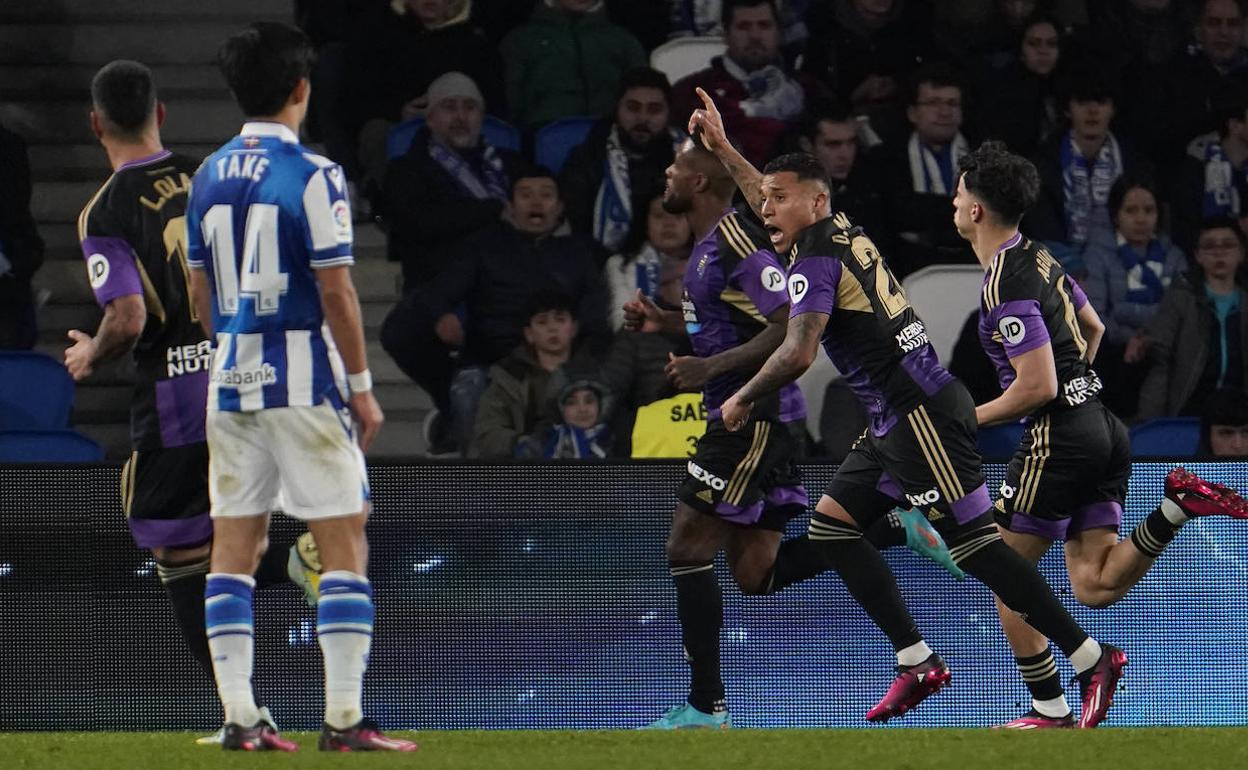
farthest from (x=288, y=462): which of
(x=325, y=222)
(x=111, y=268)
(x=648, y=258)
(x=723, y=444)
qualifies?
(x=648, y=258)

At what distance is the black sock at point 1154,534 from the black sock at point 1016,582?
2.28ft

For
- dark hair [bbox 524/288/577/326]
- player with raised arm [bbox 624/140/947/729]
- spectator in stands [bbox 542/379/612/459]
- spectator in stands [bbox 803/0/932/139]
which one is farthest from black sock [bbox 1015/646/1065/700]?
spectator in stands [bbox 803/0/932/139]

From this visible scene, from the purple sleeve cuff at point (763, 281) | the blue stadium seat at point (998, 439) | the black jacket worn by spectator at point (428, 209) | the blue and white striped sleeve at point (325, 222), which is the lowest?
the blue stadium seat at point (998, 439)

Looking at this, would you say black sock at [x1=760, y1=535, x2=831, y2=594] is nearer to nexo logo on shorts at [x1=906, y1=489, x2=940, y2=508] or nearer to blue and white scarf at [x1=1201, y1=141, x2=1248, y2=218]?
nexo logo on shorts at [x1=906, y1=489, x2=940, y2=508]

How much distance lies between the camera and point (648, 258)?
1051 centimetres

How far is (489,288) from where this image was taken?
1048 centimetres

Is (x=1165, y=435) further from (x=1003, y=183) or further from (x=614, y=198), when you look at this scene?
(x=1003, y=183)

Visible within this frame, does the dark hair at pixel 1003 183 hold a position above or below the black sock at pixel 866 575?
above

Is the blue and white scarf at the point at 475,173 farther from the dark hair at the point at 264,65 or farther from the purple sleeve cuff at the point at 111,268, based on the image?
the dark hair at the point at 264,65

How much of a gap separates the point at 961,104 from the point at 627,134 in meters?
1.82

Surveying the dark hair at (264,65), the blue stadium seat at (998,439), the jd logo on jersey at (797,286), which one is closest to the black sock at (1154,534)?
the jd logo on jersey at (797,286)

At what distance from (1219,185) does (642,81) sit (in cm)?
330

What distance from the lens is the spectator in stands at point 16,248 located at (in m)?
10.7

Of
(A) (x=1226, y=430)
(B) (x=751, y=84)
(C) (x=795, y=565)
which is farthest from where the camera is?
(B) (x=751, y=84)
